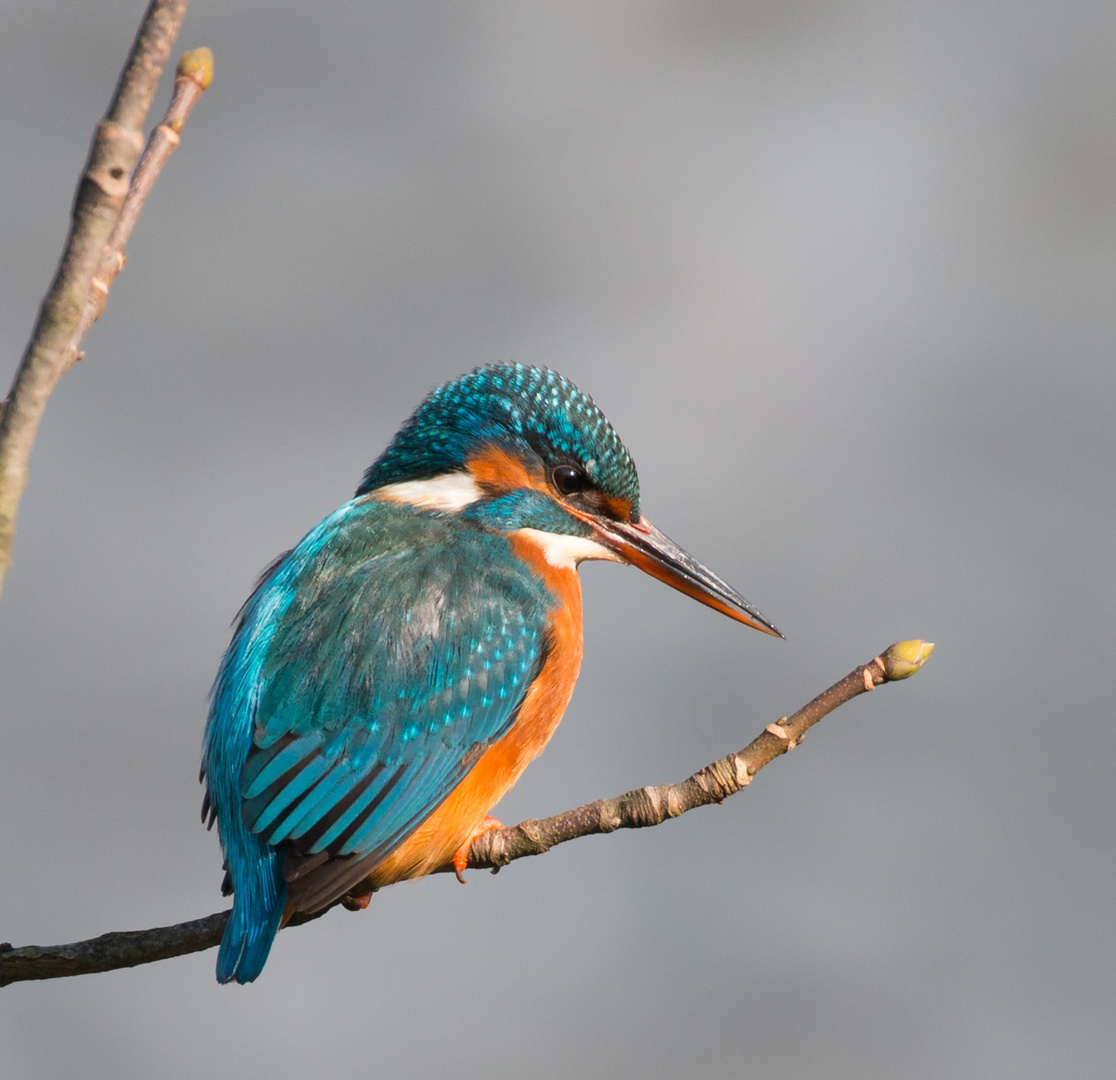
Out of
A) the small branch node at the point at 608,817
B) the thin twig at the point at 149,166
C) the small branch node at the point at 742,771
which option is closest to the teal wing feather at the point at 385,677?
the small branch node at the point at 608,817

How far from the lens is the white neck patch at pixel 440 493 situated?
67.8 inches

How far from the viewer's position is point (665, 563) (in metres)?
1.76

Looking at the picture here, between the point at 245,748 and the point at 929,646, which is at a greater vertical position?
the point at 929,646

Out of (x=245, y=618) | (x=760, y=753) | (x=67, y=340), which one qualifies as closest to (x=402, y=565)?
(x=245, y=618)

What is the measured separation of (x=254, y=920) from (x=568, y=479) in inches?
27.9

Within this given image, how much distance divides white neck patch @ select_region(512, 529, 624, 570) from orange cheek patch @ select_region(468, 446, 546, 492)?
0.07m

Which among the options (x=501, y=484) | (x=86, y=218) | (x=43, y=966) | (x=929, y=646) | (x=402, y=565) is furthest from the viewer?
(x=501, y=484)

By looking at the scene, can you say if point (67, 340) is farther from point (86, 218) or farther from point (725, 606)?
point (725, 606)

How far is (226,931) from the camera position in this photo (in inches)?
51.3

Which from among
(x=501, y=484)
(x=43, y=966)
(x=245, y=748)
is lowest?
(x=43, y=966)

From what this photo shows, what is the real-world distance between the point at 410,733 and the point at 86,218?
87cm

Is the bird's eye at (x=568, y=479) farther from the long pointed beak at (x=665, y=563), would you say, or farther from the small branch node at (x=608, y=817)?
the small branch node at (x=608, y=817)

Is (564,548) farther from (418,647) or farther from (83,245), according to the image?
(83,245)

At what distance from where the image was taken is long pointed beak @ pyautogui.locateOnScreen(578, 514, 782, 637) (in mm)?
1757
